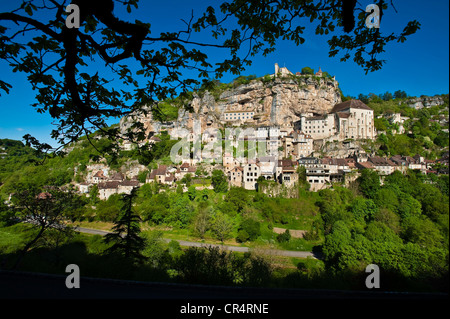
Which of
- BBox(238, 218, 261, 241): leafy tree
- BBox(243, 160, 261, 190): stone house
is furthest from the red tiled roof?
BBox(238, 218, 261, 241): leafy tree

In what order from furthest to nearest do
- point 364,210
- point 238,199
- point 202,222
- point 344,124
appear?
point 344,124 < point 238,199 < point 364,210 < point 202,222

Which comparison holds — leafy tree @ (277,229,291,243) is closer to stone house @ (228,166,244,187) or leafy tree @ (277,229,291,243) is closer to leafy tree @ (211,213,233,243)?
leafy tree @ (211,213,233,243)

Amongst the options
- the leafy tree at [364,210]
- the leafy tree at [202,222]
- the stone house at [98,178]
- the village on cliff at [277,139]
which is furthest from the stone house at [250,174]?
the stone house at [98,178]

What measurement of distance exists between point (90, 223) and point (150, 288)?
33.4 m

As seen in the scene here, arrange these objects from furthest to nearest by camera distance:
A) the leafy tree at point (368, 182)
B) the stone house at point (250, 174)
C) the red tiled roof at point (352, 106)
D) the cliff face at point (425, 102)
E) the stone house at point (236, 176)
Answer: the cliff face at point (425, 102) < the red tiled roof at point (352, 106) < the stone house at point (236, 176) < the stone house at point (250, 174) < the leafy tree at point (368, 182)

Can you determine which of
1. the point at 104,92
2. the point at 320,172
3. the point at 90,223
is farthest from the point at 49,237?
the point at 320,172

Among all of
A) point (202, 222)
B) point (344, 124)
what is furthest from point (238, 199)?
point (344, 124)

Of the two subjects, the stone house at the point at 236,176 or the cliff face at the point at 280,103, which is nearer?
the stone house at the point at 236,176

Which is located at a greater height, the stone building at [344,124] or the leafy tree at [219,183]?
the stone building at [344,124]

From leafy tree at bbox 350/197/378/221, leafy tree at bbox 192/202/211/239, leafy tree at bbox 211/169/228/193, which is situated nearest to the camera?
leafy tree at bbox 192/202/211/239

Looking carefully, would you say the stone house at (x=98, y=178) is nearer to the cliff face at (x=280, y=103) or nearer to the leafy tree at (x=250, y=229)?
the cliff face at (x=280, y=103)

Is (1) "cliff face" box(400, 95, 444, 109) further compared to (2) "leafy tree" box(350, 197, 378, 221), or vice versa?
(1) "cliff face" box(400, 95, 444, 109)

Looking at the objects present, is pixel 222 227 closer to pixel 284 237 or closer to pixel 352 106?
pixel 284 237
